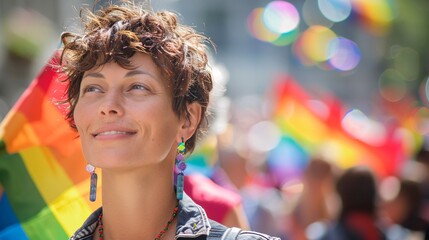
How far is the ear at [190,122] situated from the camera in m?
2.80

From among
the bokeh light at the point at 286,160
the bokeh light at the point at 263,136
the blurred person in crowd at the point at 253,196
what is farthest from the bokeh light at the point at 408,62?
the blurred person in crowd at the point at 253,196

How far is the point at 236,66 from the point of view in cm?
3067

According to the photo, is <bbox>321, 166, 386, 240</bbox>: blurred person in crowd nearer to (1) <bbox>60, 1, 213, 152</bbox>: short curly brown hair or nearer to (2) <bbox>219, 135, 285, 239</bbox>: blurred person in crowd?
(2) <bbox>219, 135, 285, 239</bbox>: blurred person in crowd

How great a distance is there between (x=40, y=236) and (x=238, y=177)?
3193 mm

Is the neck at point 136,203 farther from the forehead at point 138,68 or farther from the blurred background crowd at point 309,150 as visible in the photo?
the blurred background crowd at point 309,150

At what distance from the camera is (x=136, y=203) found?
272cm

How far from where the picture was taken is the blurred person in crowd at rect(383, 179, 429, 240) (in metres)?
5.75

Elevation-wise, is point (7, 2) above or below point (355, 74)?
above

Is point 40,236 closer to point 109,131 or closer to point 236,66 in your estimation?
point 109,131

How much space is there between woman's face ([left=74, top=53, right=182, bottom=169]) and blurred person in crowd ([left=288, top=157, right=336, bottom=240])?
3442 mm

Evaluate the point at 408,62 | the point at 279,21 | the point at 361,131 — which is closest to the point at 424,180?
the point at 361,131

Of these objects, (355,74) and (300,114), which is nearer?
(300,114)

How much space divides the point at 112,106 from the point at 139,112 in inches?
3.4

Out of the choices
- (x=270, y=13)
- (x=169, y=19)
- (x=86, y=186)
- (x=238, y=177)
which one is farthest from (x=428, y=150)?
(x=270, y=13)
